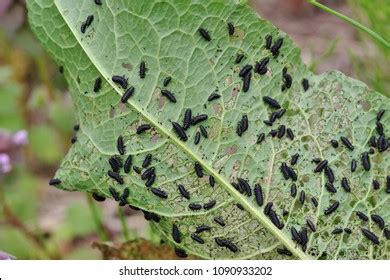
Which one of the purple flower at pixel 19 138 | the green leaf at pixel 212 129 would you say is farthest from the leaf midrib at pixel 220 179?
the purple flower at pixel 19 138

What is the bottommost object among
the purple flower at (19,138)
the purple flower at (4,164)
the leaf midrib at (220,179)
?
the purple flower at (4,164)

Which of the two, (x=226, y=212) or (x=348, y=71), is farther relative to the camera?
(x=348, y=71)

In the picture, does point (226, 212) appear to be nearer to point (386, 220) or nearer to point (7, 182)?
point (386, 220)

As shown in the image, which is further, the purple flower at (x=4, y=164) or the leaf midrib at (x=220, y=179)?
the purple flower at (x=4, y=164)

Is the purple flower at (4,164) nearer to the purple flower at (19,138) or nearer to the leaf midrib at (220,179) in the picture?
the purple flower at (19,138)

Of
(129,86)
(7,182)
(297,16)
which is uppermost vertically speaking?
(129,86)

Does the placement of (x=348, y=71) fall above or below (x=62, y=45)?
below

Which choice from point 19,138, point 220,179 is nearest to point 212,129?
point 220,179

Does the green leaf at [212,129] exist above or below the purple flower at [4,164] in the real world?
above

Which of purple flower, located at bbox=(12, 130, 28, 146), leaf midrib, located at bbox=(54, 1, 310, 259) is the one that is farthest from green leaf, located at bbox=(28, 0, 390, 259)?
purple flower, located at bbox=(12, 130, 28, 146)
